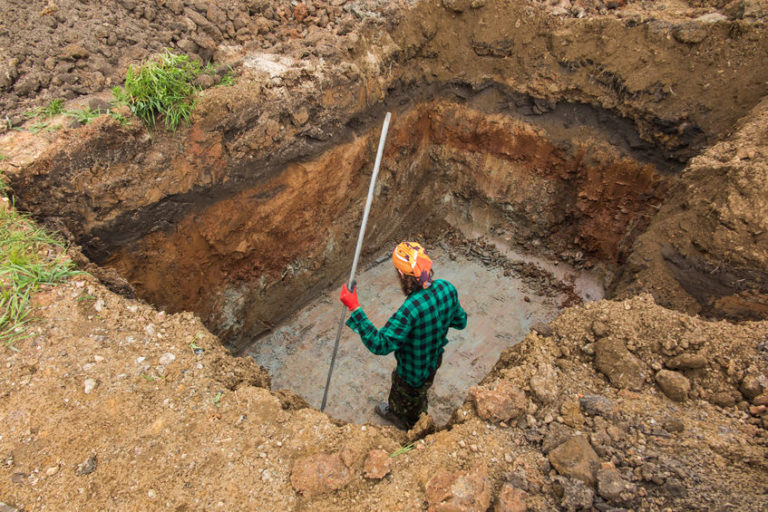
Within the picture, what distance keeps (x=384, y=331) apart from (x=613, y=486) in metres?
1.46

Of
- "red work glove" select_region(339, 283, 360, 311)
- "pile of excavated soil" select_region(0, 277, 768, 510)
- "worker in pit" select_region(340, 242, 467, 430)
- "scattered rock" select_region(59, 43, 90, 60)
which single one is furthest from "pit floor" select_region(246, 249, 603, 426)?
"scattered rock" select_region(59, 43, 90, 60)

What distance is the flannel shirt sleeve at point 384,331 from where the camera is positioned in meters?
2.70

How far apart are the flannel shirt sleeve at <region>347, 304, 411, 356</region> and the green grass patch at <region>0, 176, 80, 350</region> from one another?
1.86m

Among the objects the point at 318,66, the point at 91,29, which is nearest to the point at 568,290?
the point at 318,66

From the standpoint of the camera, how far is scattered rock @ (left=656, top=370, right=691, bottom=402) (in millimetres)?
2250

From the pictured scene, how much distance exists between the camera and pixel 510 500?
5.98ft

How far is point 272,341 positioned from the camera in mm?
4836

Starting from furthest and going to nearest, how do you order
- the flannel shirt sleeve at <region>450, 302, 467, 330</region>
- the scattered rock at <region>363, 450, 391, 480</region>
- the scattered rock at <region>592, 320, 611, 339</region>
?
the flannel shirt sleeve at <region>450, 302, 467, 330</region> → the scattered rock at <region>592, 320, 611, 339</region> → the scattered rock at <region>363, 450, 391, 480</region>

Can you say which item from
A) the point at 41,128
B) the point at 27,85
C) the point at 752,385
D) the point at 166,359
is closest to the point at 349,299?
the point at 166,359

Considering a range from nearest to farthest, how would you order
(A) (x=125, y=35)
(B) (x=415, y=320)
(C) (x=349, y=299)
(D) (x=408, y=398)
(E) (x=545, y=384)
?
1. (E) (x=545, y=384)
2. (B) (x=415, y=320)
3. (C) (x=349, y=299)
4. (D) (x=408, y=398)
5. (A) (x=125, y=35)

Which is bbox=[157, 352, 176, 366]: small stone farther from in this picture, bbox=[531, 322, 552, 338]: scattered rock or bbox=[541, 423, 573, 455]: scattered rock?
bbox=[531, 322, 552, 338]: scattered rock

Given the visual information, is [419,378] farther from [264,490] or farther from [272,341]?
[272,341]

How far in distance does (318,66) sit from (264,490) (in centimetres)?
382

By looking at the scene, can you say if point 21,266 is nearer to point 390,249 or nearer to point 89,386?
point 89,386
